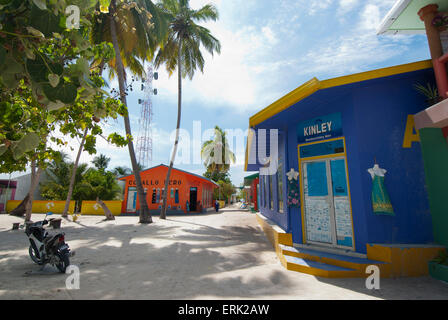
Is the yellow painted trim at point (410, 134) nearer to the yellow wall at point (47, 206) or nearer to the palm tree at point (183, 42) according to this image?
the palm tree at point (183, 42)

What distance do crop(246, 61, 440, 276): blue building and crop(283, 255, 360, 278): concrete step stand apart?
0.06ft

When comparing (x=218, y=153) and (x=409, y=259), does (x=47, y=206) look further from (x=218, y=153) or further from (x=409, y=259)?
(x=409, y=259)

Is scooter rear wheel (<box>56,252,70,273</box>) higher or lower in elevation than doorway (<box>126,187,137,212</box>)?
lower

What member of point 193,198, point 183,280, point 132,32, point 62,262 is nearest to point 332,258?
point 183,280

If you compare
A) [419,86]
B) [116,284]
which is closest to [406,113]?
[419,86]

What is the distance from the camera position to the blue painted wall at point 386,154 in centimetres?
463

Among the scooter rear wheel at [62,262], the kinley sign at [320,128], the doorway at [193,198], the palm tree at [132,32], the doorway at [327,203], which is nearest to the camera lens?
the scooter rear wheel at [62,262]

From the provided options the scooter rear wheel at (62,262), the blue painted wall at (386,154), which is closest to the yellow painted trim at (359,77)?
the blue painted wall at (386,154)

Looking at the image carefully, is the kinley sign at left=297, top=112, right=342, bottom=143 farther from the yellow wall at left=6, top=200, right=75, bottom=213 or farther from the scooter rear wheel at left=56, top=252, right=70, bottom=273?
the yellow wall at left=6, top=200, right=75, bottom=213

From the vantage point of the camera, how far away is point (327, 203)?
5.52m

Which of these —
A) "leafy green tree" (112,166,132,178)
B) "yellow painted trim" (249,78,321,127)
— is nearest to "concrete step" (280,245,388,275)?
"yellow painted trim" (249,78,321,127)

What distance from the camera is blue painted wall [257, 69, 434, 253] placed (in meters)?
4.63

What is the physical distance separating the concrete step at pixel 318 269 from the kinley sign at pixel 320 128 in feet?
9.80

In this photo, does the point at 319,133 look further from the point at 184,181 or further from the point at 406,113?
the point at 184,181
